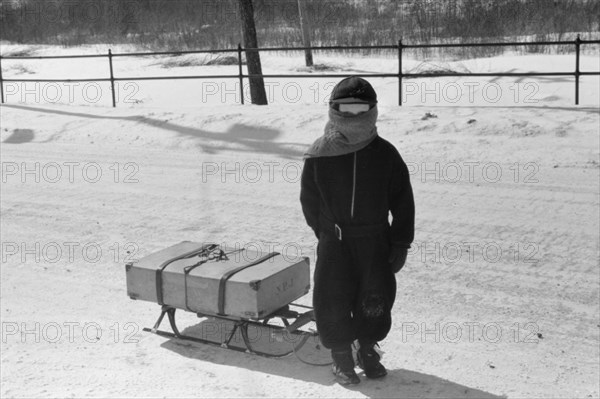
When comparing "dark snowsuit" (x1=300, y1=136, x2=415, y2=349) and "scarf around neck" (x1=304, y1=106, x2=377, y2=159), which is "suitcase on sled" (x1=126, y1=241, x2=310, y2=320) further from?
"scarf around neck" (x1=304, y1=106, x2=377, y2=159)

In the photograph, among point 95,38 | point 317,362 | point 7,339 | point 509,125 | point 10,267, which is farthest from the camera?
point 95,38

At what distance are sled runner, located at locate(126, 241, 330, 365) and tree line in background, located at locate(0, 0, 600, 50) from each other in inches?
842

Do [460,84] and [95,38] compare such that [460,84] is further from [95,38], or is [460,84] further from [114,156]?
[95,38]

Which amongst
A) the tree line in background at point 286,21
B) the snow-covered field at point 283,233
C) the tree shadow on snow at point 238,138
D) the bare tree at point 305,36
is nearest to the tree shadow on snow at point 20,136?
the snow-covered field at point 283,233

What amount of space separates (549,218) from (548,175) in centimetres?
206

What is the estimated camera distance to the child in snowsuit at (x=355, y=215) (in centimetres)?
493

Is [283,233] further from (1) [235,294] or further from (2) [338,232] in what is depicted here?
(2) [338,232]

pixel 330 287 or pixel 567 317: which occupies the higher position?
pixel 330 287

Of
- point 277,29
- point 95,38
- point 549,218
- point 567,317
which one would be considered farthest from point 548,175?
point 95,38

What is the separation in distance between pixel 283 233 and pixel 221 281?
11.6 ft

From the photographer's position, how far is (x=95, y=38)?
3872cm

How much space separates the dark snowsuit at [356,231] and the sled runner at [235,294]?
0.63m

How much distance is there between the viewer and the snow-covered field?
5691 millimetres

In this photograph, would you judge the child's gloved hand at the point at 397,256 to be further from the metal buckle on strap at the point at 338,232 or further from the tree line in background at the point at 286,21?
the tree line in background at the point at 286,21
